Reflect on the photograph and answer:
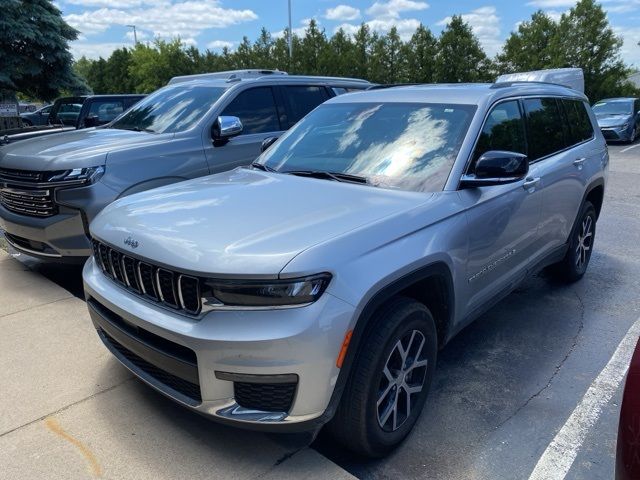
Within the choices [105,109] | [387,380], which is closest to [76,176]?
[387,380]

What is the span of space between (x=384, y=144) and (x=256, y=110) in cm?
292

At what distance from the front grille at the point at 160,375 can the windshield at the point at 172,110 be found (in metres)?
2.98

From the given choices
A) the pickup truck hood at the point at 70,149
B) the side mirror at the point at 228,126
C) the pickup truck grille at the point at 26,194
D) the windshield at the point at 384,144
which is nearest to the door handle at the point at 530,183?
the windshield at the point at 384,144

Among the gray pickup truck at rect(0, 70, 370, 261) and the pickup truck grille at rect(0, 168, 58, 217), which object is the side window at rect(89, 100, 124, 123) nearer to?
the gray pickup truck at rect(0, 70, 370, 261)

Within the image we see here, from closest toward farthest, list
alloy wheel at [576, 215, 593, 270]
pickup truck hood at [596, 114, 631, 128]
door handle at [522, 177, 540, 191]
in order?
door handle at [522, 177, 540, 191] < alloy wheel at [576, 215, 593, 270] < pickup truck hood at [596, 114, 631, 128]

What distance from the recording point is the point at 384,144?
333 centimetres

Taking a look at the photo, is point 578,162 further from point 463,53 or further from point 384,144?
point 463,53

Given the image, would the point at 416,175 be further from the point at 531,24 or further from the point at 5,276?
the point at 531,24

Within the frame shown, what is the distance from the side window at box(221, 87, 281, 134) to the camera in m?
5.65

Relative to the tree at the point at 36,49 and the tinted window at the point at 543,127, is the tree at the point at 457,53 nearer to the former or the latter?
the tree at the point at 36,49

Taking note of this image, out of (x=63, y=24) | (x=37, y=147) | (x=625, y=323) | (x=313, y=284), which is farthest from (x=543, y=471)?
(x=63, y=24)

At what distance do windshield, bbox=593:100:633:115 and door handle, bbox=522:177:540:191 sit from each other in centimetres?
1846

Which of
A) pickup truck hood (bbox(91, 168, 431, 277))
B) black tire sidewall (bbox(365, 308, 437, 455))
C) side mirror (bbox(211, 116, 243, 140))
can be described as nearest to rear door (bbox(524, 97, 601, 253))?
pickup truck hood (bbox(91, 168, 431, 277))

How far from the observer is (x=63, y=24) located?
13828 mm
